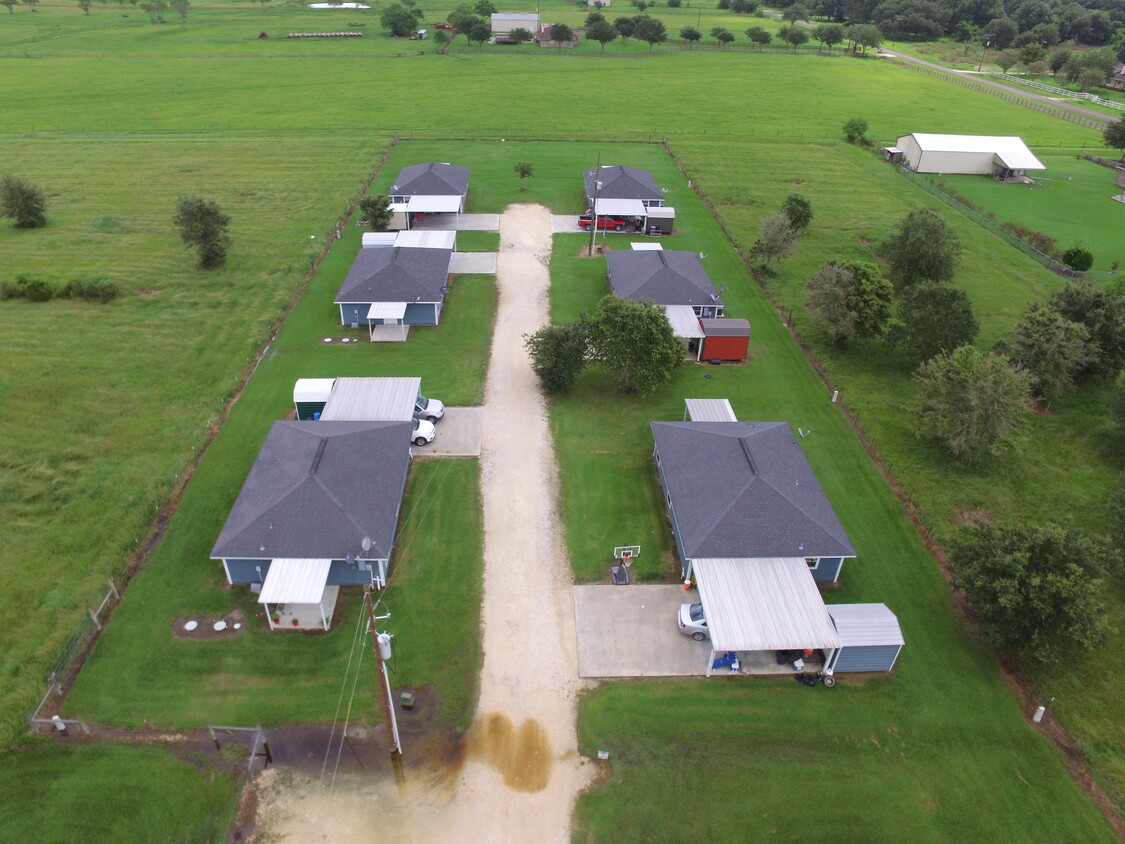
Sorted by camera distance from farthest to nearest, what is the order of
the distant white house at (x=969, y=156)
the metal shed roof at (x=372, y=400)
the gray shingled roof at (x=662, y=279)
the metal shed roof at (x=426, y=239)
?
the distant white house at (x=969, y=156), the metal shed roof at (x=426, y=239), the gray shingled roof at (x=662, y=279), the metal shed roof at (x=372, y=400)

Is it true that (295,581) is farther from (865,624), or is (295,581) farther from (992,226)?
(992,226)

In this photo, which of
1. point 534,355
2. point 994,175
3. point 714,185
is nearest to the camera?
point 534,355

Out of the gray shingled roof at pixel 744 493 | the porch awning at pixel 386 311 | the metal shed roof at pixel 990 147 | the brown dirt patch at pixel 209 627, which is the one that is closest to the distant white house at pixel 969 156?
the metal shed roof at pixel 990 147

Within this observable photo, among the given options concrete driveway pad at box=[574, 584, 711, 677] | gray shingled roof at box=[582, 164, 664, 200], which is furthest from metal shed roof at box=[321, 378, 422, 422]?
gray shingled roof at box=[582, 164, 664, 200]

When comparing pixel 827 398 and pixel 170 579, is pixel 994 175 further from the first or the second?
pixel 170 579

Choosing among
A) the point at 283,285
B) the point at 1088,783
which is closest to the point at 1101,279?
the point at 1088,783

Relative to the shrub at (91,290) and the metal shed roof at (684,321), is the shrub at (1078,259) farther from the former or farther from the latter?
the shrub at (91,290)
